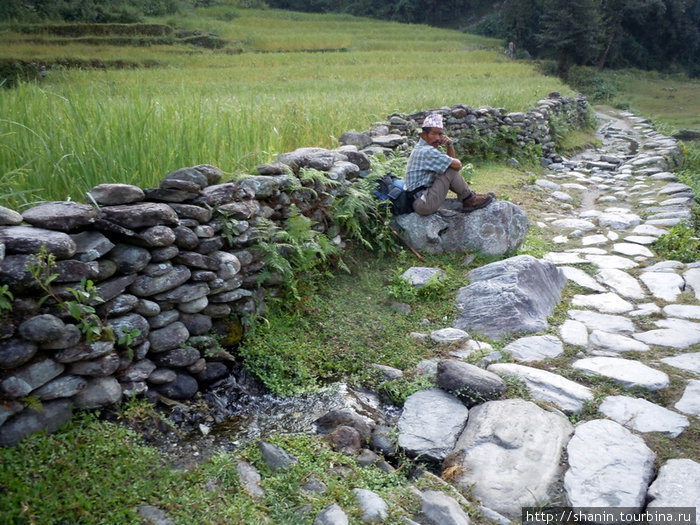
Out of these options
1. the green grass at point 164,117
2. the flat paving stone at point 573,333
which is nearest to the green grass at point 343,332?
the flat paving stone at point 573,333

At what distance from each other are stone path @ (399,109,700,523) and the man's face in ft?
6.00

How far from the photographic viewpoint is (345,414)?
10.5 feet

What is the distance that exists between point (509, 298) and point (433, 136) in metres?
1.99

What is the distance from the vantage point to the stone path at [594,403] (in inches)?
105

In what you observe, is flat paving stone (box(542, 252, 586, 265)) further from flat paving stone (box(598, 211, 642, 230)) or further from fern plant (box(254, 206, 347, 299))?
fern plant (box(254, 206, 347, 299))

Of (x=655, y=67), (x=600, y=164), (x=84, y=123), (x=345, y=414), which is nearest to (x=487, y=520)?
(x=345, y=414)

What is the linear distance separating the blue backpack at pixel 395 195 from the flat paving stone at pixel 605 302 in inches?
76.2

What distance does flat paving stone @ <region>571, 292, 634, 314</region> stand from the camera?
467cm

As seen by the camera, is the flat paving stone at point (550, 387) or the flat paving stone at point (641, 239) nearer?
→ the flat paving stone at point (550, 387)

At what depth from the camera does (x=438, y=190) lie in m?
5.54

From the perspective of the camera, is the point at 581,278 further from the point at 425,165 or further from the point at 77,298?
the point at 77,298

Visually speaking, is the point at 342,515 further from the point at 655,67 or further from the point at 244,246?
the point at 655,67

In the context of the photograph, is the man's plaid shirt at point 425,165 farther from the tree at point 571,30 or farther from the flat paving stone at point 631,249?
the tree at point 571,30

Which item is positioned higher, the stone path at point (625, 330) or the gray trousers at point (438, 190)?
the gray trousers at point (438, 190)
